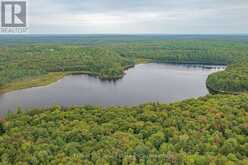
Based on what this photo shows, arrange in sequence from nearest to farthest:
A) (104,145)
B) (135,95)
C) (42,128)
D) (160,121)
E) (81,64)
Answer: (104,145) < (42,128) < (160,121) < (135,95) < (81,64)

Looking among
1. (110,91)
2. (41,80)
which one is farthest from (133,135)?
(41,80)

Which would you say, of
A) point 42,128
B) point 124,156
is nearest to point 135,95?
point 42,128

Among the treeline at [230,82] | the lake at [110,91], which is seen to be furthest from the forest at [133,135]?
the treeline at [230,82]

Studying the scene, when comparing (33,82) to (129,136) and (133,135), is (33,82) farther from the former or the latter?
(129,136)

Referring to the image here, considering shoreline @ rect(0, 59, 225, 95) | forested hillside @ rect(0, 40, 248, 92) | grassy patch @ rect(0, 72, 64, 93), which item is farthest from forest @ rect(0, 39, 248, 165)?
grassy patch @ rect(0, 72, 64, 93)

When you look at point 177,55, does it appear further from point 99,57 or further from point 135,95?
point 135,95
